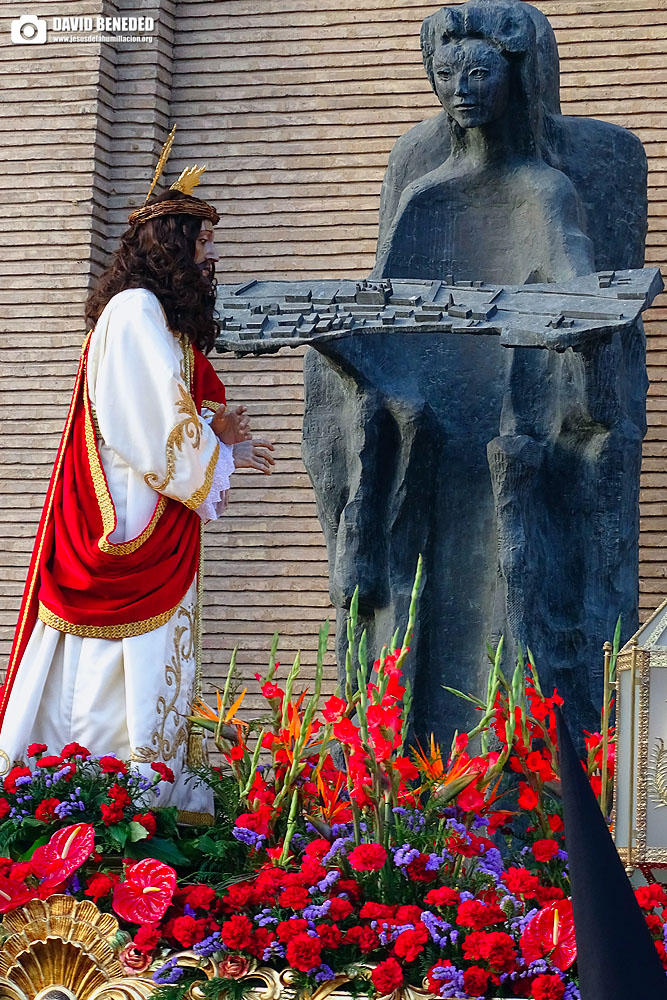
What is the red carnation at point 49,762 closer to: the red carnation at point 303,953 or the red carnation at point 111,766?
the red carnation at point 111,766

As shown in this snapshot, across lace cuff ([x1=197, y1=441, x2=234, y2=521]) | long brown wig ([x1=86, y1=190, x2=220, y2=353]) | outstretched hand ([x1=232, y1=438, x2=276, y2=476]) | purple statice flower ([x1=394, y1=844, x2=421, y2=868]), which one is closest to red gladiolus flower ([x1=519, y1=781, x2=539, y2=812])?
purple statice flower ([x1=394, y1=844, x2=421, y2=868])

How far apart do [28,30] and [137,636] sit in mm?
4205

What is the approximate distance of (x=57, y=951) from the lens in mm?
3305

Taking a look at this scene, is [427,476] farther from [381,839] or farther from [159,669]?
[381,839]

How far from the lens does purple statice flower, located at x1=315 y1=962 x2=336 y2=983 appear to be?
3.04 meters

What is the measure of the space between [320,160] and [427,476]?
9.06ft

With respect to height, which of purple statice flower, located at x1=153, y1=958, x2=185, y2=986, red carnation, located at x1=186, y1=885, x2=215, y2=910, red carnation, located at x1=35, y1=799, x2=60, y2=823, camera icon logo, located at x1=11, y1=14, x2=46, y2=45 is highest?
camera icon logo, located at x1=11, y1=14, x2=46, y2=45

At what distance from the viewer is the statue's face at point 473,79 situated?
4852mm

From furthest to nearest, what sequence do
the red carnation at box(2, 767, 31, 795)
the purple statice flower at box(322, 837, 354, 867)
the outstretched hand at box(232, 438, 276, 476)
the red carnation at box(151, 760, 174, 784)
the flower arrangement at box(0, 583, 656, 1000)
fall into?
1. the outstretched hand at box(232, 438, 276, 476)
2. the red carnation at box(151, 760, 174, 784)
3. the red carnation at box(2, 767, 31, 795)
4. the purple statice flower at box(322, 837, 354, 867)
5. the flower arrangement at box(0, 583, 656, 1000)

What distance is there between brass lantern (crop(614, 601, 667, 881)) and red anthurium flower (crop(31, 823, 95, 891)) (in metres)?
1.07

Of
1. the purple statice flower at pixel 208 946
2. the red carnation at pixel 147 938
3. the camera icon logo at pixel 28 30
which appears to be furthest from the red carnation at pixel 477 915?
the camera icon logo at pixel 28 30

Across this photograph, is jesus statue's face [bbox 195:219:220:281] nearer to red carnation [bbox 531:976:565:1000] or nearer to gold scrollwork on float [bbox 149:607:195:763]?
gold scrollwork on float [bbox 149:607:195:763]

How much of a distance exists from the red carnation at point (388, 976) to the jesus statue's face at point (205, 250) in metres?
1.99

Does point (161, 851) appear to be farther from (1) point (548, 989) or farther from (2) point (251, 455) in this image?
(2) point (251, 455)
